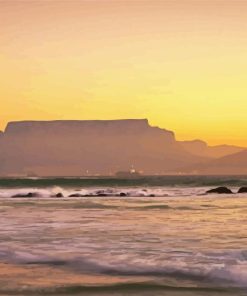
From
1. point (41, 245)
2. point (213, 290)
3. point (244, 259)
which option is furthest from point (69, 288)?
point (41, 245)

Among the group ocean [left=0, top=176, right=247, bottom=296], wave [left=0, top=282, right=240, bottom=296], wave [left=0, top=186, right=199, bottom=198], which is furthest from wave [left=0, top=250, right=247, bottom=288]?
wave [left=0, top=186, right=199, bottom=198]

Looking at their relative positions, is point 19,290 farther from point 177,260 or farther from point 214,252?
point 214,252

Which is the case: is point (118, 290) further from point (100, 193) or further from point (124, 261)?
point (100, 193)

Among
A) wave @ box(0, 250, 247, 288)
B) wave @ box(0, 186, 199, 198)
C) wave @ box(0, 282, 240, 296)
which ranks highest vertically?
wave @ box(0, 186, 199, 198)

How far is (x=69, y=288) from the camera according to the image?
7.16m

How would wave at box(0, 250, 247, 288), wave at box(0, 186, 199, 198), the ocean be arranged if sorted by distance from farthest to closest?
wave at box(0, 186, 199, 198)
wave at box(0, 250, 247, 288)
the ocean

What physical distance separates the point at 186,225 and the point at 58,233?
3.51 metres

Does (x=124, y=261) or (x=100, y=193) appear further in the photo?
(x=100, y=193)

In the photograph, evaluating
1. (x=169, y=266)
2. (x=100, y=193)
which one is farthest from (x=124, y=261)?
(x=100, y=193)

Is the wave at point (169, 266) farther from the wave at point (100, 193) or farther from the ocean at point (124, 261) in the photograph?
the wave at point (100, 193)

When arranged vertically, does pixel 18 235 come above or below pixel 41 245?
above

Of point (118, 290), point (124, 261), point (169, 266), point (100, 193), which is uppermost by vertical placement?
point (100, 193)

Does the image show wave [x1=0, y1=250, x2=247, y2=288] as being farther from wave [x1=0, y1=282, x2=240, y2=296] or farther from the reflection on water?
wave [x1=0, y1=282, x2=240, y2=296]

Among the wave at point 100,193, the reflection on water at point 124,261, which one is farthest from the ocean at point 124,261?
the wave at point 100,193
